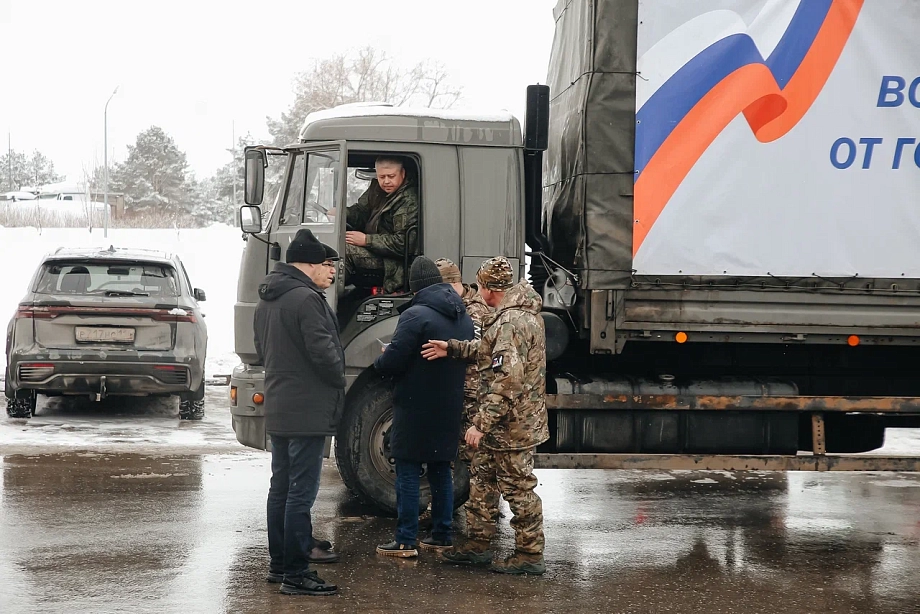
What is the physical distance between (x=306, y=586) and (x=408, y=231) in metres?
2.60

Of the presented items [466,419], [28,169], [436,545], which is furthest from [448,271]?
[28,169]

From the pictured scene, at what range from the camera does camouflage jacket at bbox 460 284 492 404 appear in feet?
21.6

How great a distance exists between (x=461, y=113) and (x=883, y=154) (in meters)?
2.78

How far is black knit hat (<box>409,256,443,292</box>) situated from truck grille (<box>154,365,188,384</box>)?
4.91 metres

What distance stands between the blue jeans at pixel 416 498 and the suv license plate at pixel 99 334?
5012mm

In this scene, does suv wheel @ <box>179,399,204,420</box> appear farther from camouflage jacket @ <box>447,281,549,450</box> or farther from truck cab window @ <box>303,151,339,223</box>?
camouflage jacket @ <box>447,281,549,450</box>

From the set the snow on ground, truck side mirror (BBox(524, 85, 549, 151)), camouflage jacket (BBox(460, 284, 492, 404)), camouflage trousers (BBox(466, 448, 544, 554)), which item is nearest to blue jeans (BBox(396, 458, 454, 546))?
camouflage trousers (BBox(466, 448, 544, 554))

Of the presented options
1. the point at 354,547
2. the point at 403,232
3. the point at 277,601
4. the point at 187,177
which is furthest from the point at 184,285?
the point at 187,177

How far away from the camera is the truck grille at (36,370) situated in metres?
10.1

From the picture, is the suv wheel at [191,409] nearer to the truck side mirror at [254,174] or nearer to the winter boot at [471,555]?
the truck side mirror at [254,174]

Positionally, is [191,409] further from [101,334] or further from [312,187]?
[312,187]

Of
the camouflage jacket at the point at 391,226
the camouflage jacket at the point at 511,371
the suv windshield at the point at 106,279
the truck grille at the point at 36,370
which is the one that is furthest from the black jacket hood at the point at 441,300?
the truck grille at the point at 36,370

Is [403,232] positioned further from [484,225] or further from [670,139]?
[670,139]

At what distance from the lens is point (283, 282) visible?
5.64 m
